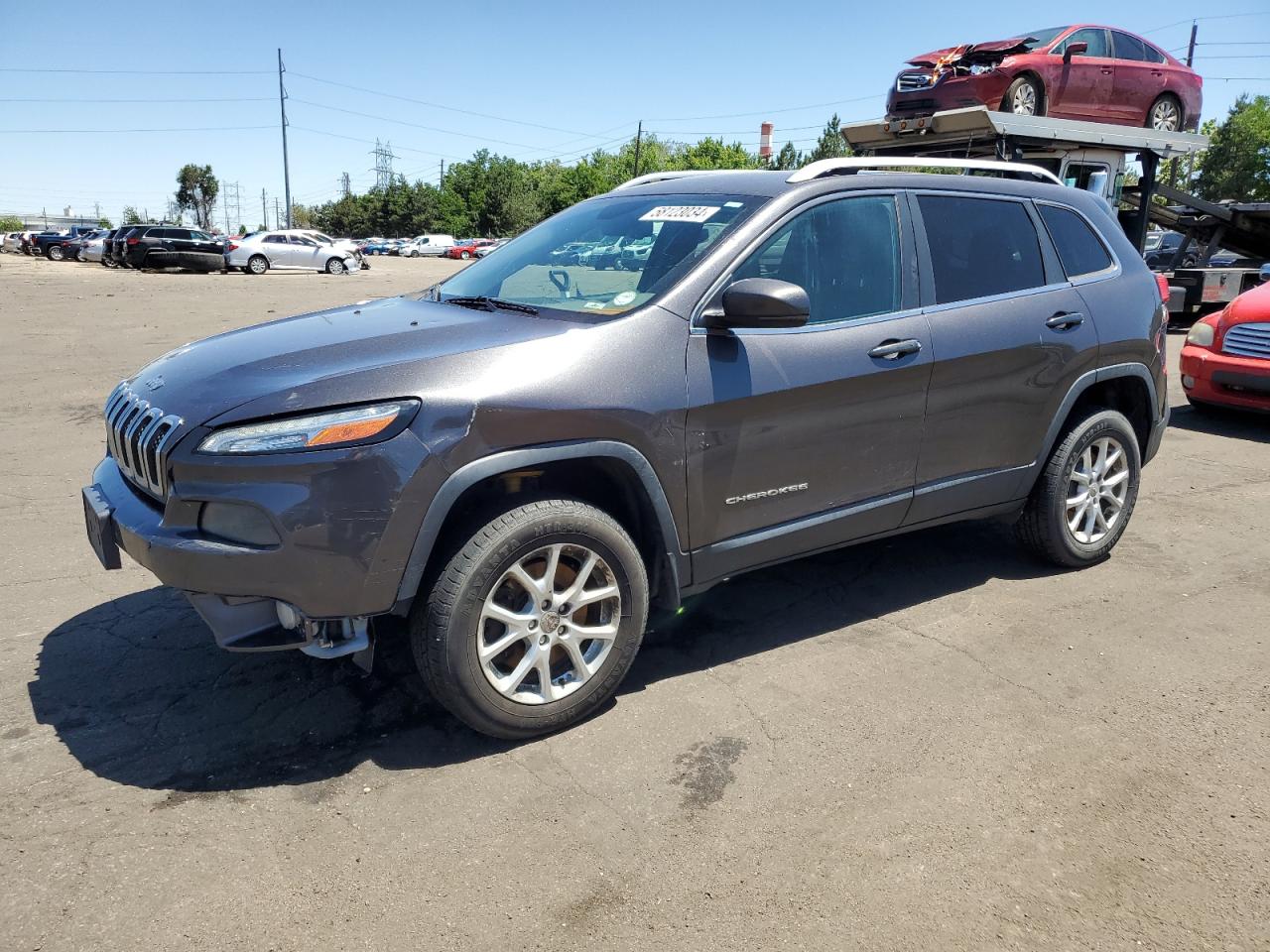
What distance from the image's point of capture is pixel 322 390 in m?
2.84

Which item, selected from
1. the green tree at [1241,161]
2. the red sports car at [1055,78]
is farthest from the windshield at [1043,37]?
the green tree at [1241,161]

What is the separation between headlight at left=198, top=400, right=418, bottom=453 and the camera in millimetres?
2773

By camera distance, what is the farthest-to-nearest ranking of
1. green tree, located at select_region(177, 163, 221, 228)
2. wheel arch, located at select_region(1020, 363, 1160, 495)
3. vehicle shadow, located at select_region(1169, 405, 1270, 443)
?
green tree, located at select_region(177, 163, 221, 228)
vehicle shadow, located at select_region(1169, 405, 1270, 443)
wheel arch, located at select_region(1020, 363, 1160, 495)

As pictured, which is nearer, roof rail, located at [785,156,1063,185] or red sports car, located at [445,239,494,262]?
roof rail, located at [785,156,1063,185]

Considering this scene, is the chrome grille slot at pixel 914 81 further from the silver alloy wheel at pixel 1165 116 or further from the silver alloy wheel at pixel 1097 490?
the silver alloy wheel at pixel 1097 490

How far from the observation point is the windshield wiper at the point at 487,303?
3645 millimetres

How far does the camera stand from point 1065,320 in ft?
14.6

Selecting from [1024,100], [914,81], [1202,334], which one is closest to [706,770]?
[1202,334]

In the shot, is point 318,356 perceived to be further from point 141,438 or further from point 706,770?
point 706,770

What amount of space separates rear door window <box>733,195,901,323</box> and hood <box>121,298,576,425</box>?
3.04 feet

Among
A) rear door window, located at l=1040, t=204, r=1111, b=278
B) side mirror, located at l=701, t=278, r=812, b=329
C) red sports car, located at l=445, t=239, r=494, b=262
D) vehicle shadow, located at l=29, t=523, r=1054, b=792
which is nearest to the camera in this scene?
vehicle shadow, located at l=29, t=523, r=1054, b=792

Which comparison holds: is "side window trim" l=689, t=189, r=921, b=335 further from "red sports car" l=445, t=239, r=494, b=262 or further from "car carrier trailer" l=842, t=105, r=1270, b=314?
"red sports car" l=445, t=239, r=494, b=262

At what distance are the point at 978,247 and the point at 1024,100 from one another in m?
8.87

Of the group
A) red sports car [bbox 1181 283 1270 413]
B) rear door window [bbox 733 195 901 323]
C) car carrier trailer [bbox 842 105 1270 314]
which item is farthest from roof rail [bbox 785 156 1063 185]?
car carrier trailer [bbox 842 105 1270 314]
